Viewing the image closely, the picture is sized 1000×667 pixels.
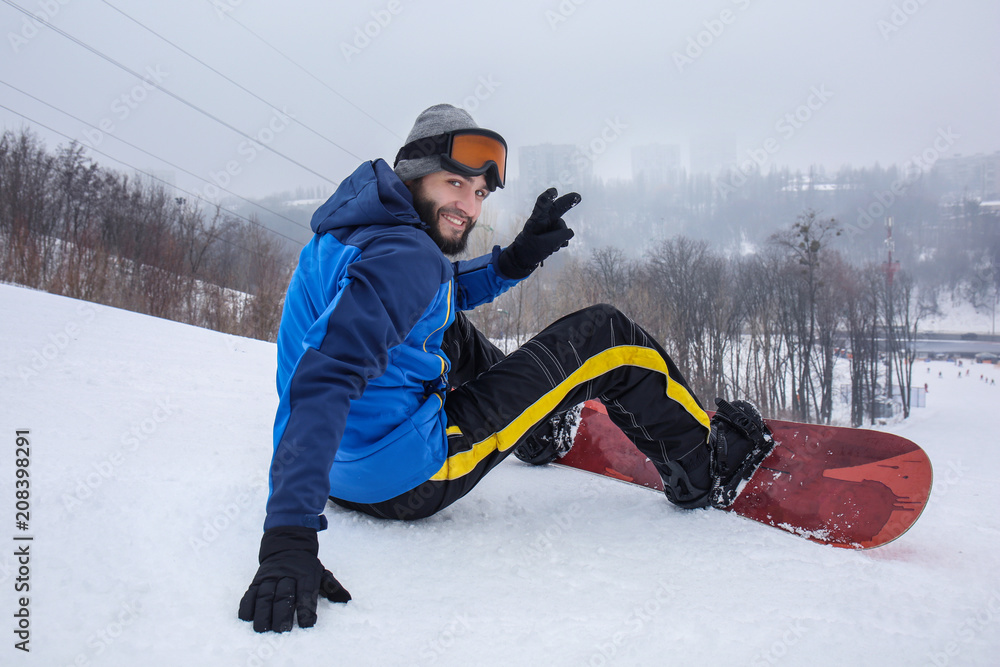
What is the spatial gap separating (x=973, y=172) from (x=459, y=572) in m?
109

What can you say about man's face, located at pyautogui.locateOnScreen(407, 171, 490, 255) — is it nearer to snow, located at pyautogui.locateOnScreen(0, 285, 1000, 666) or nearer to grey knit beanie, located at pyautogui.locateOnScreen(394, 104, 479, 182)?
grey knit beanie, located at pyautogui.locateOnScreen(394, 104, 479, 182)

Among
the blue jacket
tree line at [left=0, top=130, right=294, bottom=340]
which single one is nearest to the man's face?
the blue jacket

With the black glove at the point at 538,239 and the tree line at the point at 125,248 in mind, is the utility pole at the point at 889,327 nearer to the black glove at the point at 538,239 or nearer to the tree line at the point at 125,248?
the tree line at the point at 125,248

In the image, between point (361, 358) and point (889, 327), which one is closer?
point (361, 358)

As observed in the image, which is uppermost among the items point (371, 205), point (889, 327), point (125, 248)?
point (125, 248)

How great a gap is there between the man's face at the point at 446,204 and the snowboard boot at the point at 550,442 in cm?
77

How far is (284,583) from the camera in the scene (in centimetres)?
85

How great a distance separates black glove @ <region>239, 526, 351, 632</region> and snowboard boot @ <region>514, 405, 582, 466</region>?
44.4 inches

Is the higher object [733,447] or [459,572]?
[733,447]

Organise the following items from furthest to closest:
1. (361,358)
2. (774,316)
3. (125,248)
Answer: (774,316) → (125,248) → (361,358)

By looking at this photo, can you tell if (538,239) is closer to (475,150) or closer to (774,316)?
(475,150)

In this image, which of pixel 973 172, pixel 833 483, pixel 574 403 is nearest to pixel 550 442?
pixel 574 403

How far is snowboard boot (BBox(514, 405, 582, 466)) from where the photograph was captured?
1.95 meters

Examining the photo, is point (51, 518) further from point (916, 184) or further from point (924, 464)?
point (916, 184)
